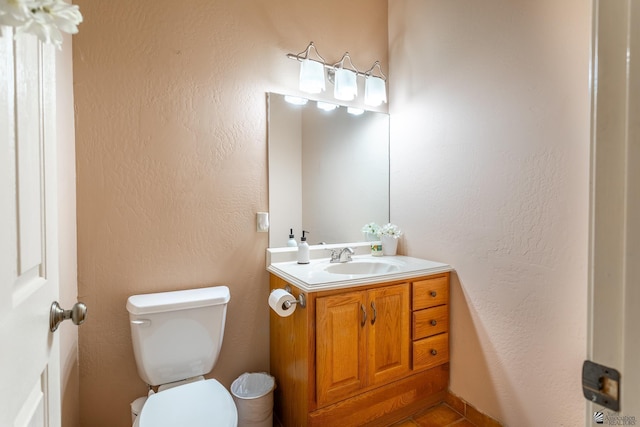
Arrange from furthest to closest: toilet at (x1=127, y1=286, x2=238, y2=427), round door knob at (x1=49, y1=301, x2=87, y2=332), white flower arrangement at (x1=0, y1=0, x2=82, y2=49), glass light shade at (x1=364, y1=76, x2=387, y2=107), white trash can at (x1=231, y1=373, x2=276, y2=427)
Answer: glass light shade at (x1=364, y1=76, x2=387, y2=107) → white trash can at (x1=231, y1=373, x2=276, y2=427) → toilet at (x1=127, y1=286, x2=238, y2=427) → round door knob at (x1=49, y1=301, x2=87, y2=332) → white flower arrangement at (x1=0, y1=0, x2=82, y2=49)

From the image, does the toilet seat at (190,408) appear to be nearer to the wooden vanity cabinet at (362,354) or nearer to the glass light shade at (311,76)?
the wooden vanity cabinet at (362,354)

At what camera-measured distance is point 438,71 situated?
1842 mm

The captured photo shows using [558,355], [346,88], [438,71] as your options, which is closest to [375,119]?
[346,88]

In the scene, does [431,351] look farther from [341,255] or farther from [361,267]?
[341,255]

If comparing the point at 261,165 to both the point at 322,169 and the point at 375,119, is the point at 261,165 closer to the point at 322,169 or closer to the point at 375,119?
the point at 322,169

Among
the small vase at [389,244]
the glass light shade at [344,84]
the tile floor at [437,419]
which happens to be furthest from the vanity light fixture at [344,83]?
the tile floor at [437,419]

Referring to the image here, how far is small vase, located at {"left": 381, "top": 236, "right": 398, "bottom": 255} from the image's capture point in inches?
82.0

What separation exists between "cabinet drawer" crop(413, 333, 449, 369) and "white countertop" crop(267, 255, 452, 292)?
15.2 inches

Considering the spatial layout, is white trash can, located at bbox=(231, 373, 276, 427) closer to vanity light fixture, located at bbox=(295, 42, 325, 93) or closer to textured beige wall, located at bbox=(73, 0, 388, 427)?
textured beige wall, located at bbox=(73, 0, 388, 427)

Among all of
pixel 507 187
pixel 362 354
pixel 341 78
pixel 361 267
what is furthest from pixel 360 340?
pixel 341 78

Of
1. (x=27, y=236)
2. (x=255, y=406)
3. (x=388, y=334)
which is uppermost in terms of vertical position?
(x=27, y=236)

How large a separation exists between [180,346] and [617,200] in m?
1.58

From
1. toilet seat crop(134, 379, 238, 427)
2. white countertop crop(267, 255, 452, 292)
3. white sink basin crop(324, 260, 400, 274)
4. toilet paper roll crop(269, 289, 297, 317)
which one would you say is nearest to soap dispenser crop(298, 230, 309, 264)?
white countertop crop(267, 255, 452, 292)

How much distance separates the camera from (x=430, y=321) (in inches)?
67.5
